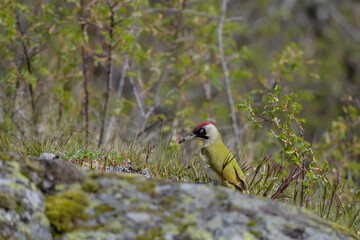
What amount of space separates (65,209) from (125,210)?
13.4 inches

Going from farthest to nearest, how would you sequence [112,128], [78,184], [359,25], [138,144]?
[359,25] → [112,128] → [138,144] → [78,184]

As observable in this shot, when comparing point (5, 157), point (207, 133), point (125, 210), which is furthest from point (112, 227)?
point (207, 133)

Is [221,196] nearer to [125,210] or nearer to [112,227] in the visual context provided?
[125,210]

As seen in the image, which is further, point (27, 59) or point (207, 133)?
point (27, 59)

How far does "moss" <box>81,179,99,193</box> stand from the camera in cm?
307

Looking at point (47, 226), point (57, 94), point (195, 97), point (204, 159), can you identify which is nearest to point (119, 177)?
point (47, 226)

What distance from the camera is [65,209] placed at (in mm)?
2943

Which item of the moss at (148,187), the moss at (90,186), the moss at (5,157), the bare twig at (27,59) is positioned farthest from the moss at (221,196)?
the bare twig at (27,59)

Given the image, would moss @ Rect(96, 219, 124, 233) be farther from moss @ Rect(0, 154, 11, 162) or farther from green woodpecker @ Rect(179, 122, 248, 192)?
green woodpecker @ Rect(179, 122, 248, 192)

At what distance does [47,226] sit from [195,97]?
12.2 meters

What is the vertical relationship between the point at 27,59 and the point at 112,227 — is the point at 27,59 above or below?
above

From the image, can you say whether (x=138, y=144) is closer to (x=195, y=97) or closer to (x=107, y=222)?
(x=107, y=222)

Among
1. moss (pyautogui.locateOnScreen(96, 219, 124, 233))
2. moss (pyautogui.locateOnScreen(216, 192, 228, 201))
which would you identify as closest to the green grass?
moss (pyautogui.locateOnScreen(216, 192, 228, 201))

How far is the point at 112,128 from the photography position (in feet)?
25.9
